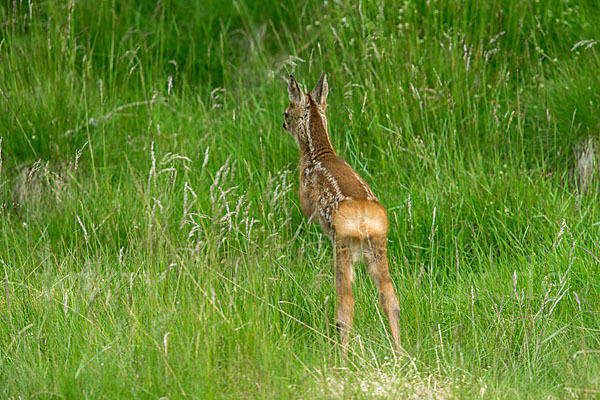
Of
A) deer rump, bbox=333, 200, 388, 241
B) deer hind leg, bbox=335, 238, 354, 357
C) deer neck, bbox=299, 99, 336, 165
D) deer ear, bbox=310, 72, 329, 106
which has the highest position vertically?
deer ear, bbox=310, 72, 329, 106

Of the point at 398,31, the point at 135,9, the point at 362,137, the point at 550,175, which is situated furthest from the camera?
the point at 135,9

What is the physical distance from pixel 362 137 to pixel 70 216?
7.54 feet

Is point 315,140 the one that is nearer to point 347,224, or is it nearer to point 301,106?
point 301,106

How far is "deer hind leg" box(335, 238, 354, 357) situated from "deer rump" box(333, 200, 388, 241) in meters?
0.07

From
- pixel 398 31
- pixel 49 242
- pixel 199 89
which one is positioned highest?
pixel 398 31

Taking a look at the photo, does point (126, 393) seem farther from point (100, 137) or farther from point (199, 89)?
point (199, 89)

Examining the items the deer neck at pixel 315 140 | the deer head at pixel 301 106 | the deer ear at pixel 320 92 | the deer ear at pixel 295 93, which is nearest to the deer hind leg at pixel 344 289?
the deer neck at pixel 315 140

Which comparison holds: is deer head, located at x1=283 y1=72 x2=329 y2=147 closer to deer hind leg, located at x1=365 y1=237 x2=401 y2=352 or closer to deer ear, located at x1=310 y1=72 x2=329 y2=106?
deer ear, located at x1=310 y1=72 x2=329 y2=106

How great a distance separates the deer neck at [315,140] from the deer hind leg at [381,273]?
1.05 meters

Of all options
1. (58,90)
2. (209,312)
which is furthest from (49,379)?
(58,90)

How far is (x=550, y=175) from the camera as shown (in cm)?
598

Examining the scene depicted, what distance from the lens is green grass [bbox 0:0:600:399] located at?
152 inches

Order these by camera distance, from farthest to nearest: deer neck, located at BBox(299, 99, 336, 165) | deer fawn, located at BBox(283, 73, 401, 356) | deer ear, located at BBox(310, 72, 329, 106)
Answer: deer ear, located at BBox(310, 72, 329, 106)
deer neck, located at BBox(299, 99, 336, 165)
deer fawn, located at BBox(283, 73, 401, 356)

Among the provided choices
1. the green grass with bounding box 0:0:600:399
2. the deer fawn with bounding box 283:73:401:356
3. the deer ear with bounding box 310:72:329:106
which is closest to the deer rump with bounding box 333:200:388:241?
the deer fawn with bounding box 283:73:401:356
